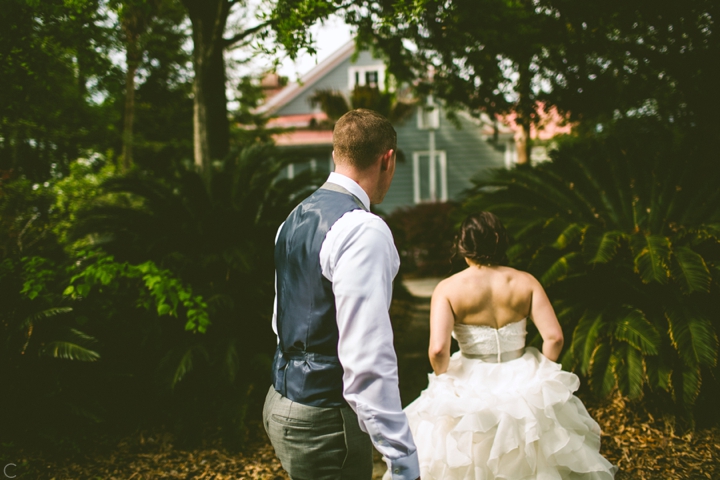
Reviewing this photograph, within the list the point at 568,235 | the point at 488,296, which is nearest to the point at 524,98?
the point at 568,235

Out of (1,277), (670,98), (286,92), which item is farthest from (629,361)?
(286,92)

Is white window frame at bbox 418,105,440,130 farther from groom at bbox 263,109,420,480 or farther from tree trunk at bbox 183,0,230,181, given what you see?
groom at bbox 263,109,420,480

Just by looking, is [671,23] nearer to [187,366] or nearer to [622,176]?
[622,176]

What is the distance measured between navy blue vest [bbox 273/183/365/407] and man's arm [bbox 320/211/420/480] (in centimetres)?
15

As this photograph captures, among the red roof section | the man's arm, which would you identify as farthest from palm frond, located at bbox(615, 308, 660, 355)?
the red roof section

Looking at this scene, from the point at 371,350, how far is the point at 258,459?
3274mm

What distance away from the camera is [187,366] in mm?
4500

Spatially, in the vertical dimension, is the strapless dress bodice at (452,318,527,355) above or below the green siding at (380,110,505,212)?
below

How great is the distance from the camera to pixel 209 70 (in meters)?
6.25

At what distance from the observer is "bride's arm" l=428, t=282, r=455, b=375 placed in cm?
292

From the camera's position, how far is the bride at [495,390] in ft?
9.29

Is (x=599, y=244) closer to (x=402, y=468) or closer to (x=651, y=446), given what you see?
(x=651, y=446)

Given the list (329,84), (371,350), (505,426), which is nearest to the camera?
(371,350)

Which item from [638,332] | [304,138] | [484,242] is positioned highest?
[304,138]
